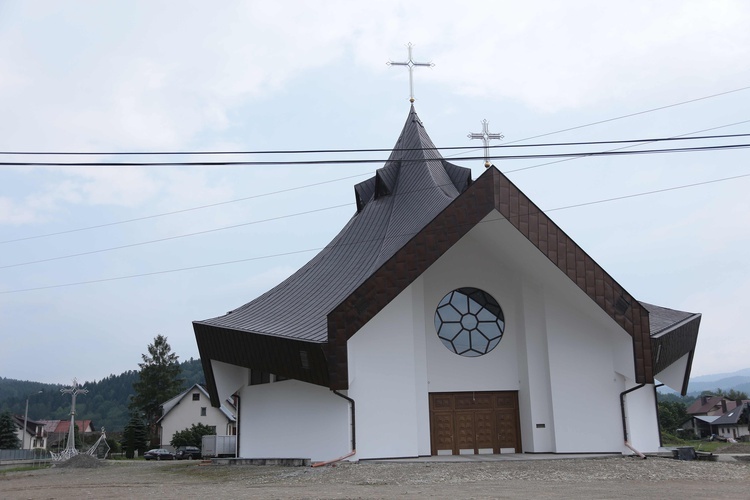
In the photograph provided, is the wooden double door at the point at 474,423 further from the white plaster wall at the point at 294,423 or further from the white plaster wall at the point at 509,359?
the white plaster wall at the point at 294,423

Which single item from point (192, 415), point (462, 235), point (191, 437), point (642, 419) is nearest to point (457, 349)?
point (462, 235)

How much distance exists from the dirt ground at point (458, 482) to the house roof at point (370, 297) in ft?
9.07

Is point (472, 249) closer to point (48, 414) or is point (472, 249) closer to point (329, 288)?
point (329, 288)

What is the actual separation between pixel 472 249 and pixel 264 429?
296 inches

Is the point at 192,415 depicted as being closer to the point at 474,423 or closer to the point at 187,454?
the point at 187,454

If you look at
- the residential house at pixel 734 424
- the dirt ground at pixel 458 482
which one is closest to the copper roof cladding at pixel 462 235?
the dirt ground at pixel 458 482

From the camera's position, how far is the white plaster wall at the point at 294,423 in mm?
17781

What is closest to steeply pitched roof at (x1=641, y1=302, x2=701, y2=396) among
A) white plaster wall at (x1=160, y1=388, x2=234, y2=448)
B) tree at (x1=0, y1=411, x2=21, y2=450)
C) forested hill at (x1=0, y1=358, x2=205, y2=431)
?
white plaster wall at (x1=160, y1=388, x2=234, y2=448)

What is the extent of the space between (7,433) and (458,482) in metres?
57.8

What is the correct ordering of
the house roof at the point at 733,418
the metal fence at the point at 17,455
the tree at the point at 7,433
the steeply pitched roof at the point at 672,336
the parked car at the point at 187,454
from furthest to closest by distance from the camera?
the tree at the point at 7,433 → the house roof at the point at 733,418 → the metal fence at the point at 17,455 → the parked car at the point at 187,454 → the steeply pitched roof at the point at 672,336

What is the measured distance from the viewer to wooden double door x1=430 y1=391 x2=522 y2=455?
19.6 m

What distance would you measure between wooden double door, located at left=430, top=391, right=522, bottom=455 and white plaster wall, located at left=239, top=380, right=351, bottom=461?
3.01 metres

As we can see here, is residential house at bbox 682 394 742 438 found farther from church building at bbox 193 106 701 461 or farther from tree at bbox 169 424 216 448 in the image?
church building at bbox 193 106 701 461

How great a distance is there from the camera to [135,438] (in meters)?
53.8
